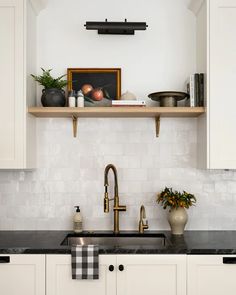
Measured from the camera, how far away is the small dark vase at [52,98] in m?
2.61

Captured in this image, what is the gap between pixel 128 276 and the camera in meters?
2.24

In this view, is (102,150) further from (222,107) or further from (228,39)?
(228,39)

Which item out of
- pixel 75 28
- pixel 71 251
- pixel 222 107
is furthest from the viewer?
pixel 75 28

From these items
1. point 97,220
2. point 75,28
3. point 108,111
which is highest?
point 75,28

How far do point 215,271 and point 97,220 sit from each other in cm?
97

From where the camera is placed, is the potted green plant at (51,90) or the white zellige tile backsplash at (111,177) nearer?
the potted green plant at (51,90)

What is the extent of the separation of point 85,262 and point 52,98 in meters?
1.11

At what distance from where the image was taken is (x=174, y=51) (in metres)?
2.88

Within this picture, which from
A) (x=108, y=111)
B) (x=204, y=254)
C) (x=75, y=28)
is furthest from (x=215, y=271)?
(x=75, y=28)

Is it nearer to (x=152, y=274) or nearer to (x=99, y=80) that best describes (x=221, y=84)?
(x=99, y=80)

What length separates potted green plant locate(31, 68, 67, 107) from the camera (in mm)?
2611

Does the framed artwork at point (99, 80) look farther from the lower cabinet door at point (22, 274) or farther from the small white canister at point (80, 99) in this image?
the lower cabinet door at point (22, 274)

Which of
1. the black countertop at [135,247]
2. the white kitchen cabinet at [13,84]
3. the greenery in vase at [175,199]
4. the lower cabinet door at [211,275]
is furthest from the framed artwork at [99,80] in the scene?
the lower cabinet door at [211,275]

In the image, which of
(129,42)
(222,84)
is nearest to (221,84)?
(222,84)
